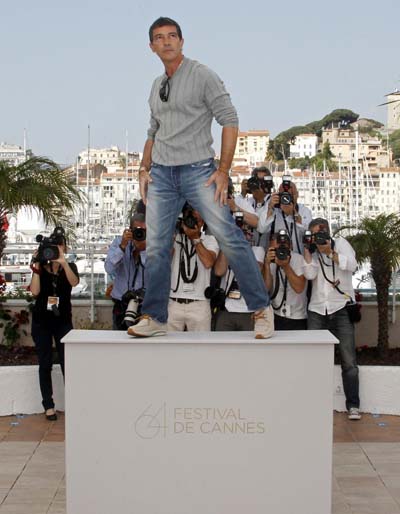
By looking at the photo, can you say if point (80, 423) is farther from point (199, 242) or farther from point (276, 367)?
point (199, 242)

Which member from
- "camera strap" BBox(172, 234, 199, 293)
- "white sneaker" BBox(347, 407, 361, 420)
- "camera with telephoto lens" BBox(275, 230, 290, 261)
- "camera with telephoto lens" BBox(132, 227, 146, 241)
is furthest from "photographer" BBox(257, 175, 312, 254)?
"white sneaker" BBox(347, 407, 361, 420)

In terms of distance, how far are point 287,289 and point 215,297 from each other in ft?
2.05

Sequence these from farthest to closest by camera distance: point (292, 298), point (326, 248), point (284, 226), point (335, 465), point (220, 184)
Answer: point (292, 298)
point (284, 226)
point (326, 248)
point (335, 465)
point (220, 184)

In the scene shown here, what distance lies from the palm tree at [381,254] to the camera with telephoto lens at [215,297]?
170 cm

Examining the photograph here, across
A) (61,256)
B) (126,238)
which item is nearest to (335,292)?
(126,238)

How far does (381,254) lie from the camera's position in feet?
27.2

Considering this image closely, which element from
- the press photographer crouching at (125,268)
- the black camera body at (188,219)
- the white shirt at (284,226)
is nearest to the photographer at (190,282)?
the black camera body at (188,219)

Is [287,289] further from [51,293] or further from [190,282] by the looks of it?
[51,293]

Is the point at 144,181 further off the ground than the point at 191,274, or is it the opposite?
the point at 144,181

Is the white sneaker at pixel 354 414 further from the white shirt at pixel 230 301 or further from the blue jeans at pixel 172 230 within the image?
the blue jeans at pixel 172 230

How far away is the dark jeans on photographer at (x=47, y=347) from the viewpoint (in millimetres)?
7301

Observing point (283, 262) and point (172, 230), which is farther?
point (283, 262)

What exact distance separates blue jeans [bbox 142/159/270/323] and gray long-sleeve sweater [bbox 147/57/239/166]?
67 millimetres

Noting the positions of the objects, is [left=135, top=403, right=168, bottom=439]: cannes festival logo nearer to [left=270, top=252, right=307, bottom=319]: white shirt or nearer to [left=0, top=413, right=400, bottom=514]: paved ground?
[left=0, top=413, right=400, bottom=514]: paved ground
